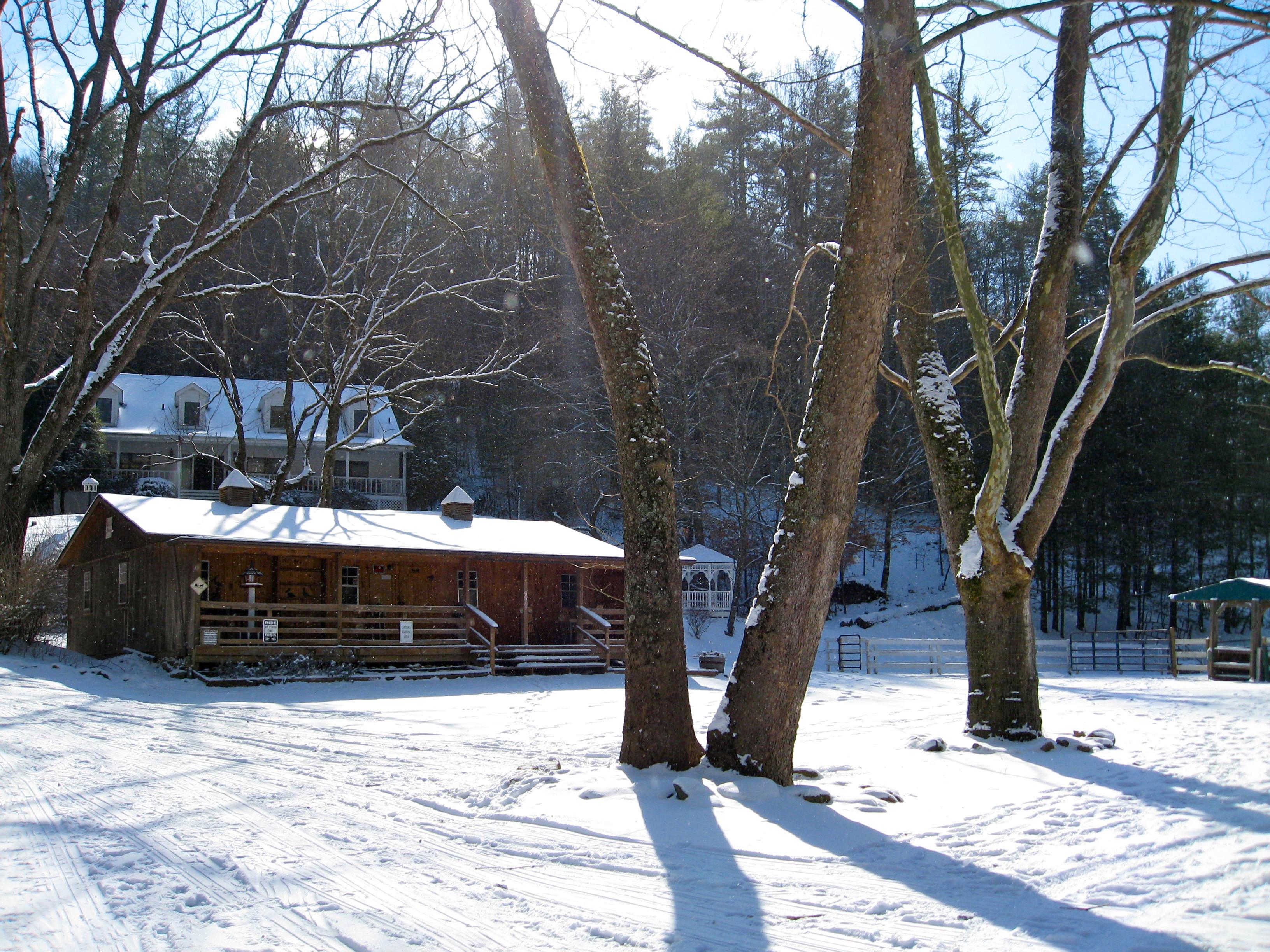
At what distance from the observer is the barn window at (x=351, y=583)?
20.1 metres

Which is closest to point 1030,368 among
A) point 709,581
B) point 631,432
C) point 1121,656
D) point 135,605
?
point 631,432

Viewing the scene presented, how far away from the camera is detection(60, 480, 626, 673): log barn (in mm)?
17516

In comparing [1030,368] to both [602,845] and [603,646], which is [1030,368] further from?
[603,646]

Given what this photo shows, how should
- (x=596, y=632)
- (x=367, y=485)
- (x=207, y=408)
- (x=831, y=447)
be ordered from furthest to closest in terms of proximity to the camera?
1. (x=367, y=485)
2. (x=207, y=408)
3. (x=596, y=632)
4. (x=831, y=447)

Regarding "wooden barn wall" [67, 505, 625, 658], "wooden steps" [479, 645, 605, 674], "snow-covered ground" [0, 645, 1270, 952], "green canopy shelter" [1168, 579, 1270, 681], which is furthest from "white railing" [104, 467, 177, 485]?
"green canopy shelter" [1168, 579, 1270, 681]

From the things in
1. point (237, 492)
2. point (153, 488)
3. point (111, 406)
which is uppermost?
point (111, 406)

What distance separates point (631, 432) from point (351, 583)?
582 inches

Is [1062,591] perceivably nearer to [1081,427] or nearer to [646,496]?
[1081,427]

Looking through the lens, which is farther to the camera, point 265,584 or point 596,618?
point 596,618

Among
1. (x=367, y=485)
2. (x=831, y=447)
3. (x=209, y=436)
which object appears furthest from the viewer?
(x=367, y=485)

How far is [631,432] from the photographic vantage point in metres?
7.01

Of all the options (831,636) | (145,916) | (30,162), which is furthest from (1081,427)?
(30,162)

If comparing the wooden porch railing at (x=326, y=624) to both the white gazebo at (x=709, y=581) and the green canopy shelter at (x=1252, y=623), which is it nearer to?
the white gazebo at (x=709, y=581)

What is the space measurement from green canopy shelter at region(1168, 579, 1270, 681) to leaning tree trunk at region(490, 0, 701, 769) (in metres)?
17.4
